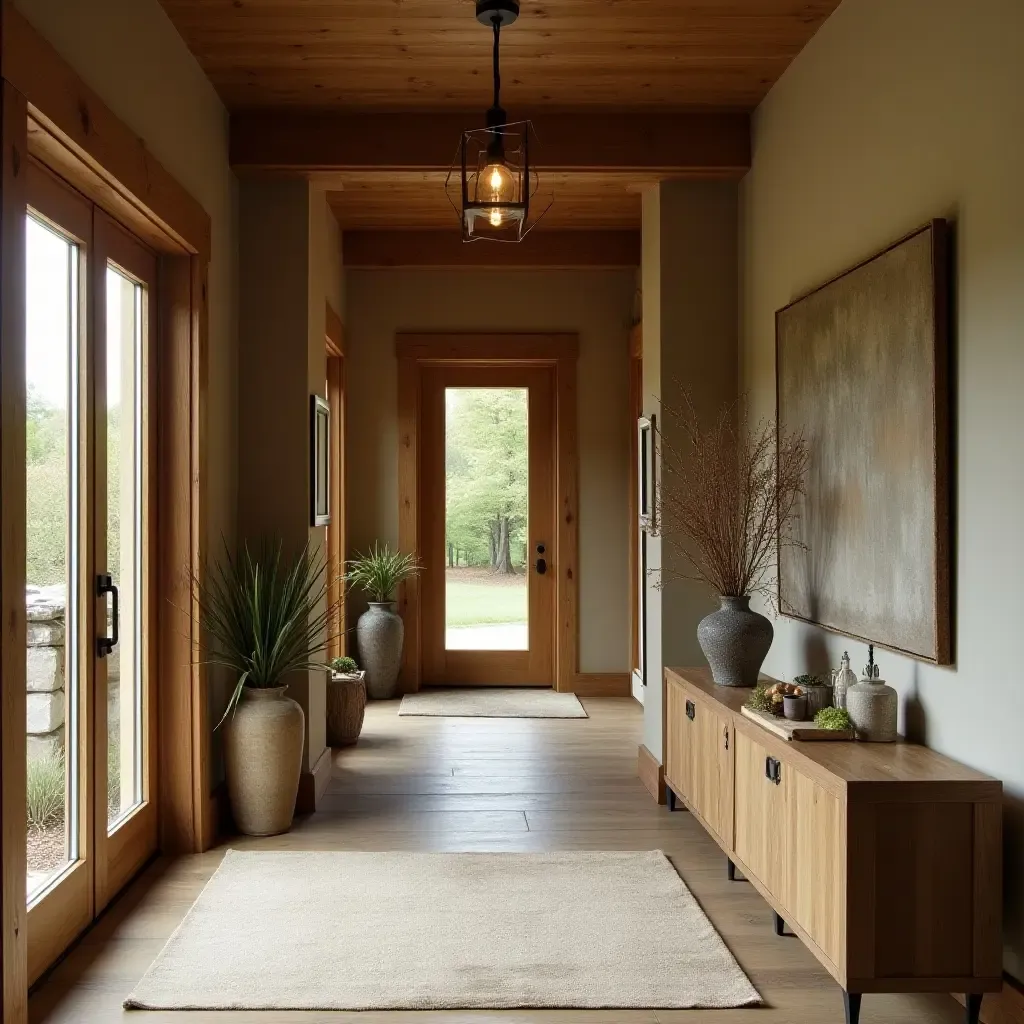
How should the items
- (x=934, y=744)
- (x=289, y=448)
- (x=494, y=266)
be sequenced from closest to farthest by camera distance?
(x=934, y=744) → (x=289, y=448) → (x=494, y=266)

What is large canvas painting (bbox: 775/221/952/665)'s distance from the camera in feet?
9.51

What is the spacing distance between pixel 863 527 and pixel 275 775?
238 cm

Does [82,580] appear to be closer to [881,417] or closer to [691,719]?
[691,719]

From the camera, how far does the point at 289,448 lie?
4754 mm

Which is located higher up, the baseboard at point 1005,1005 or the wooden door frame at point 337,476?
the wooden door frame at point 337,476

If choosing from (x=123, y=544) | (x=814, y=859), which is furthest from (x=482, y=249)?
(x=814, y=859)

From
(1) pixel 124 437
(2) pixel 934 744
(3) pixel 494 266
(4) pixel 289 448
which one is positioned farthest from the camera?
(3) pixel 494 266

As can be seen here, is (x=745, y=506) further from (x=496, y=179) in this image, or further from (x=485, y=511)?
(x=485, y=511)

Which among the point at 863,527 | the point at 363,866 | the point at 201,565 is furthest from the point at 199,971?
the point at 863,527

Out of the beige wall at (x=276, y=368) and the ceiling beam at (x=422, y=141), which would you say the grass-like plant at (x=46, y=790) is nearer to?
the beige wall at (x=276, y=368)

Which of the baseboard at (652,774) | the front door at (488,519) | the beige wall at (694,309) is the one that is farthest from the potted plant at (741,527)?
the front door at (488,519)

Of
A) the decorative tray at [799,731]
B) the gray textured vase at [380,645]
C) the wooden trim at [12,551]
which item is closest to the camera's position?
the wooden trim at [12,551]

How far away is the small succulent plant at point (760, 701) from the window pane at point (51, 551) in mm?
2084

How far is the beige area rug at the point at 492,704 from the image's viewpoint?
21.9 feet
